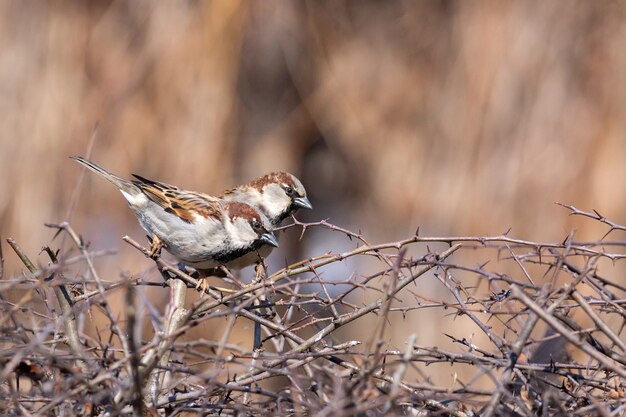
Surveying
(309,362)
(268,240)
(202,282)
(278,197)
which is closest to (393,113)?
(278,197)

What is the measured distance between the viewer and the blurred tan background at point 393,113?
219 inches

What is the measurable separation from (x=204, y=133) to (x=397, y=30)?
1.43 meters

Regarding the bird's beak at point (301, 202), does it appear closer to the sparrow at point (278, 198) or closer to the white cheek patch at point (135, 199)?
the sparrow at point (278, 198)

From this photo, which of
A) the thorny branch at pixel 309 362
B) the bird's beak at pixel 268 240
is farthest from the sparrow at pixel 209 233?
the thorny branch at pixel 309 362

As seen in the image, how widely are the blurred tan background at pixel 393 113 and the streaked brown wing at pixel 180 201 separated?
180 centimetres

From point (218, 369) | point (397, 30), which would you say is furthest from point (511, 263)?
point (218, 369)

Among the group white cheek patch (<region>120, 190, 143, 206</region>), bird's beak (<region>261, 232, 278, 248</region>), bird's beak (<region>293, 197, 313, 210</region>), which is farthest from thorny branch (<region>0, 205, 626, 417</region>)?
bird's beak (<region>293, 197, 313, 210</region>)

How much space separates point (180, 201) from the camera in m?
3.40

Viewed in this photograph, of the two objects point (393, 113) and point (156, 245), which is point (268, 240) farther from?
point (393, 113)

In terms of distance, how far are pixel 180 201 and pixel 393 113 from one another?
298 centimetres

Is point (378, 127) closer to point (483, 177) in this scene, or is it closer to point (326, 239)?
point (483, 177)

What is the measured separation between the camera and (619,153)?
18.7 ft

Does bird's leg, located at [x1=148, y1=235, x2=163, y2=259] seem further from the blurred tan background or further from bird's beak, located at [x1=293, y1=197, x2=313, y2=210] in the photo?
the blurred tan background

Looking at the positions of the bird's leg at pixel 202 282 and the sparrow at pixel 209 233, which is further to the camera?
the sparrow at pixel 209 233
